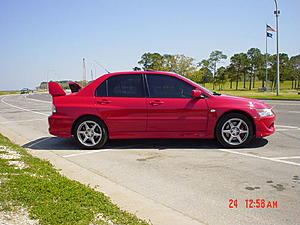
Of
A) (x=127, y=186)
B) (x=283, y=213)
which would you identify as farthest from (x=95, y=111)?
(x=283, y=213)

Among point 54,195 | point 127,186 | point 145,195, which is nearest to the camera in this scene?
point 54,195

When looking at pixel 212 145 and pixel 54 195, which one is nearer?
pixel 54 195

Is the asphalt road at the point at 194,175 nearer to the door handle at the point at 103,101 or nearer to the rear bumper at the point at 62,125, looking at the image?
the rear bumper at the point at 62,125

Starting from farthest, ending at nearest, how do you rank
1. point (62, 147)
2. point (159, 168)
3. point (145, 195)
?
1. point (62, 147)
2. point (159, 168)
3. point (145, 195)

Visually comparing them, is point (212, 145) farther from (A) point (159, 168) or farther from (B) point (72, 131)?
(B) point (72, 131)

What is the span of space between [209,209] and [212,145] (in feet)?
10.6

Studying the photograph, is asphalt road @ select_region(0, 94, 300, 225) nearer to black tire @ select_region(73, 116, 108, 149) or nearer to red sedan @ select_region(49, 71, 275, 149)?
black tire @ select_region(73, 116, 108, 149)

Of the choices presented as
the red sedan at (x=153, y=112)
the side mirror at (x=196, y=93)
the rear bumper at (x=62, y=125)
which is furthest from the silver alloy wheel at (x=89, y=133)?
the side mirror at (x=196, y=93)

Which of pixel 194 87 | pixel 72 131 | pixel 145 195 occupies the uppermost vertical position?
pixel 194 87

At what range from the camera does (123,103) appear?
20.2 feet

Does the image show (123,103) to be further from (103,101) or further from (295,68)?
(295,68)

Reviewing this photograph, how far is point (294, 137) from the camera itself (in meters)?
7.09

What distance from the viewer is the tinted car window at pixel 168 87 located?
20.1 feet

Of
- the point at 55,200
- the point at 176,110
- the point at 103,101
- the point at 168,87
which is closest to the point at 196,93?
the point at 176,110
